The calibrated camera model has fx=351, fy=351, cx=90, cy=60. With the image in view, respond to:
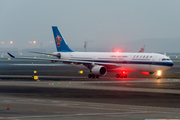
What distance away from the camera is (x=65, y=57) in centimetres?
6088

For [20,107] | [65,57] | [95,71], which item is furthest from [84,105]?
[65,57]

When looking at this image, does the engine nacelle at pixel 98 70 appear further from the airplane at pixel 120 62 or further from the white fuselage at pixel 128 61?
the white fuselage at pixel 128 61

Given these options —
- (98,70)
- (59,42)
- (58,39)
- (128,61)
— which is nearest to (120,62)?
(128,61)

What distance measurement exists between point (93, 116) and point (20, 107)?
553 centimetres

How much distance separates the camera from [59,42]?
210ft

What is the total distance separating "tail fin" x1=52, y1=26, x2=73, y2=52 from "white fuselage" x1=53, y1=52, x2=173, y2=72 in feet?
15.0

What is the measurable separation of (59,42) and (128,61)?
15776 millimetres

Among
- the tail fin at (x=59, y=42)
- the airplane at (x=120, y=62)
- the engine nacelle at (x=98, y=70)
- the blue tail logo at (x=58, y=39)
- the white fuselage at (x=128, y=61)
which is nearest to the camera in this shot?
the white fuselage at (x=128, y=61)

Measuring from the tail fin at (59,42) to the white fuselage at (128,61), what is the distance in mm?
4571

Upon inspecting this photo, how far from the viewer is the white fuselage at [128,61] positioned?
170 feet

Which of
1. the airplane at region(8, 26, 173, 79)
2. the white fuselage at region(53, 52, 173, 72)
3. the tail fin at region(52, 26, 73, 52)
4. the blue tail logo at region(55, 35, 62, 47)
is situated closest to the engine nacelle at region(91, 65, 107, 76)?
the airplane at region(8, 26, 173, 79)

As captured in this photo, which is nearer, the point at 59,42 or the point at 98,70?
the point at 98,70

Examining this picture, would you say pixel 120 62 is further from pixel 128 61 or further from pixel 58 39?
pixel 58 39

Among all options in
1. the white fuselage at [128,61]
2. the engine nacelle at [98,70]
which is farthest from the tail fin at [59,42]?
the engine nacelle at [98,70]
